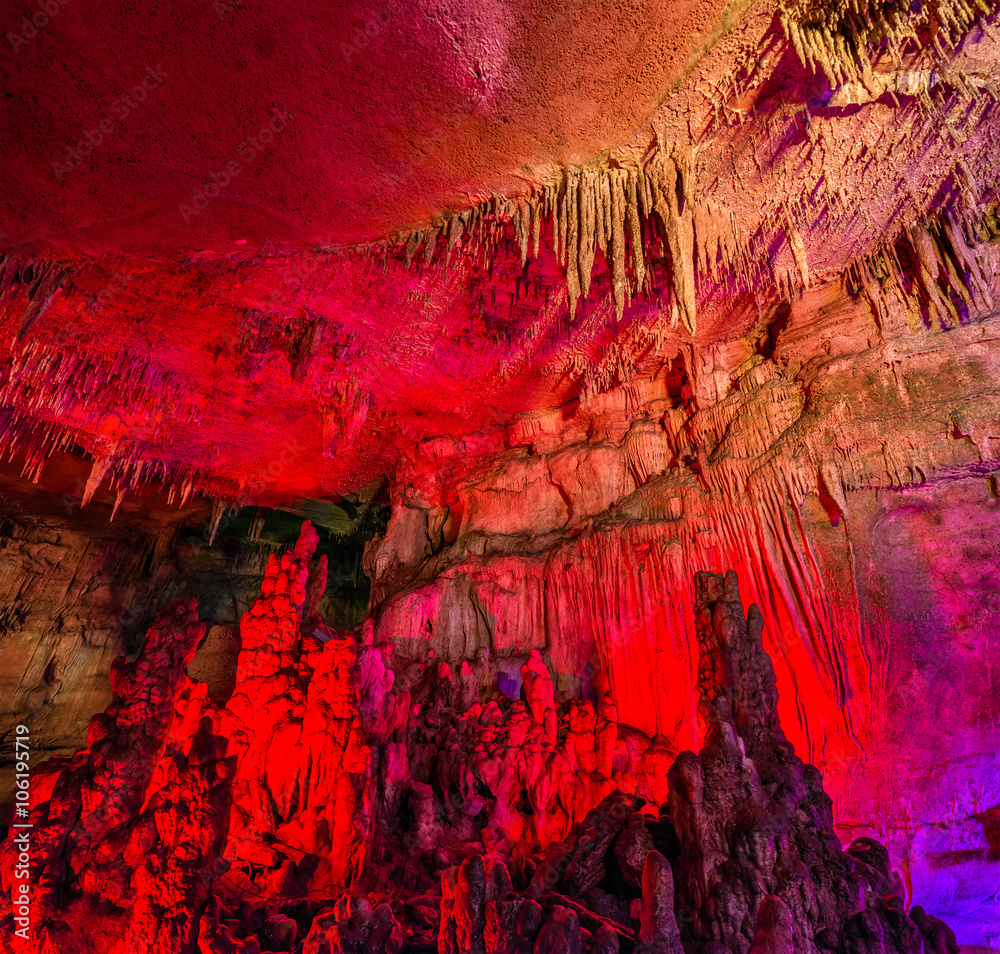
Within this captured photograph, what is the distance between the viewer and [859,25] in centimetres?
369

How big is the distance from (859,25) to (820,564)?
15.1ft

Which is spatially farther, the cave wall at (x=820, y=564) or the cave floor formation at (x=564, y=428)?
the cave wall at (x=820, y=564)

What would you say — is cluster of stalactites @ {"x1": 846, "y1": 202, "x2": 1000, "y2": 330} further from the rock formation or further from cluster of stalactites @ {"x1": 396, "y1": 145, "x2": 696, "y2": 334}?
the rock formation

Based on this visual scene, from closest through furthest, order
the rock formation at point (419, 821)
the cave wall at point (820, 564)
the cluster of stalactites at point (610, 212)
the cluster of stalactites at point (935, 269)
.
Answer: the rock formation at point (419, 821) < the cluster of stalactites at point (610, 212) < the cave wall at point (820, 564) < the cluster of stalactites at point (935, 269)

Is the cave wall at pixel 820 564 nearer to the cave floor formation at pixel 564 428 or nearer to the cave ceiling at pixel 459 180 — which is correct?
the cave floor formation at pixel 564 428

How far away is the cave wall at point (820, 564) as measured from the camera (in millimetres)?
5242

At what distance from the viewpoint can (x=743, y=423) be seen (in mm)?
7070

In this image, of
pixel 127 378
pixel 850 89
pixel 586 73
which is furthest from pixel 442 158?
pixel 127 378

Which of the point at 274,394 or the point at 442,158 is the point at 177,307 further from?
the point at 442,158

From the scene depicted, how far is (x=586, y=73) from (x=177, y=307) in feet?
16.1

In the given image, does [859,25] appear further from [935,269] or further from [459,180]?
[935,269]

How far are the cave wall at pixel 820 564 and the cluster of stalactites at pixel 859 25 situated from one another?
2.92 metres

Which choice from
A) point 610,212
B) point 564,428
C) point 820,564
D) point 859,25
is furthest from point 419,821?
point 859,25

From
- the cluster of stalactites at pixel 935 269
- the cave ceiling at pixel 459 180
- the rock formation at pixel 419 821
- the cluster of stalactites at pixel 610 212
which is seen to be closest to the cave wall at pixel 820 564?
the cluster of stalactites at pixel 935 269
